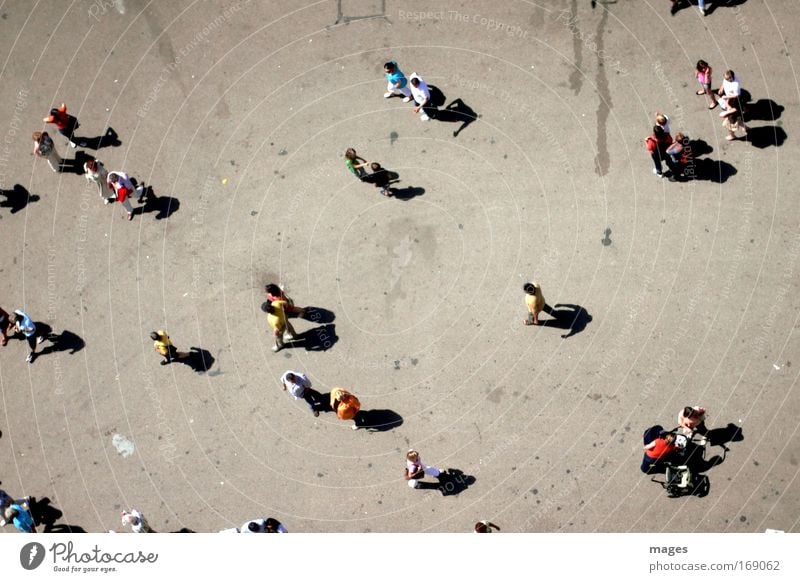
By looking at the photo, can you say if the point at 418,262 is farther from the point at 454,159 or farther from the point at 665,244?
the point at 665,244

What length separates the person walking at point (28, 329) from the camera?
3200 centimetres

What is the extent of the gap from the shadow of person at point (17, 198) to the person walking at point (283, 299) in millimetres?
8631

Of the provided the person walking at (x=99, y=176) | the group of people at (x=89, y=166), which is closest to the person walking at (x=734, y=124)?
the group of people at (x=89, y=166)

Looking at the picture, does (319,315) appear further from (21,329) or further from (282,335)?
(21,329)

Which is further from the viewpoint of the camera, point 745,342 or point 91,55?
point 91,55

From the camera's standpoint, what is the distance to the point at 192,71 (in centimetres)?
3512

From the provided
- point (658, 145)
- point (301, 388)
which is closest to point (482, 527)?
point (301, 388)

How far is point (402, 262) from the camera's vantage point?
105 feet

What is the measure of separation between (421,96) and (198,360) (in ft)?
32.9

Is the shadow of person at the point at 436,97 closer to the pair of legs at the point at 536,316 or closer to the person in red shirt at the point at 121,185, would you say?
the pair of legs at the point at 536,316

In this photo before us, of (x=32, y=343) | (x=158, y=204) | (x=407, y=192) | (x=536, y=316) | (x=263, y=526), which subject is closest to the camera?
(x=263, y=526)

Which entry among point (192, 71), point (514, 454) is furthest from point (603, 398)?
point (192, 71)
